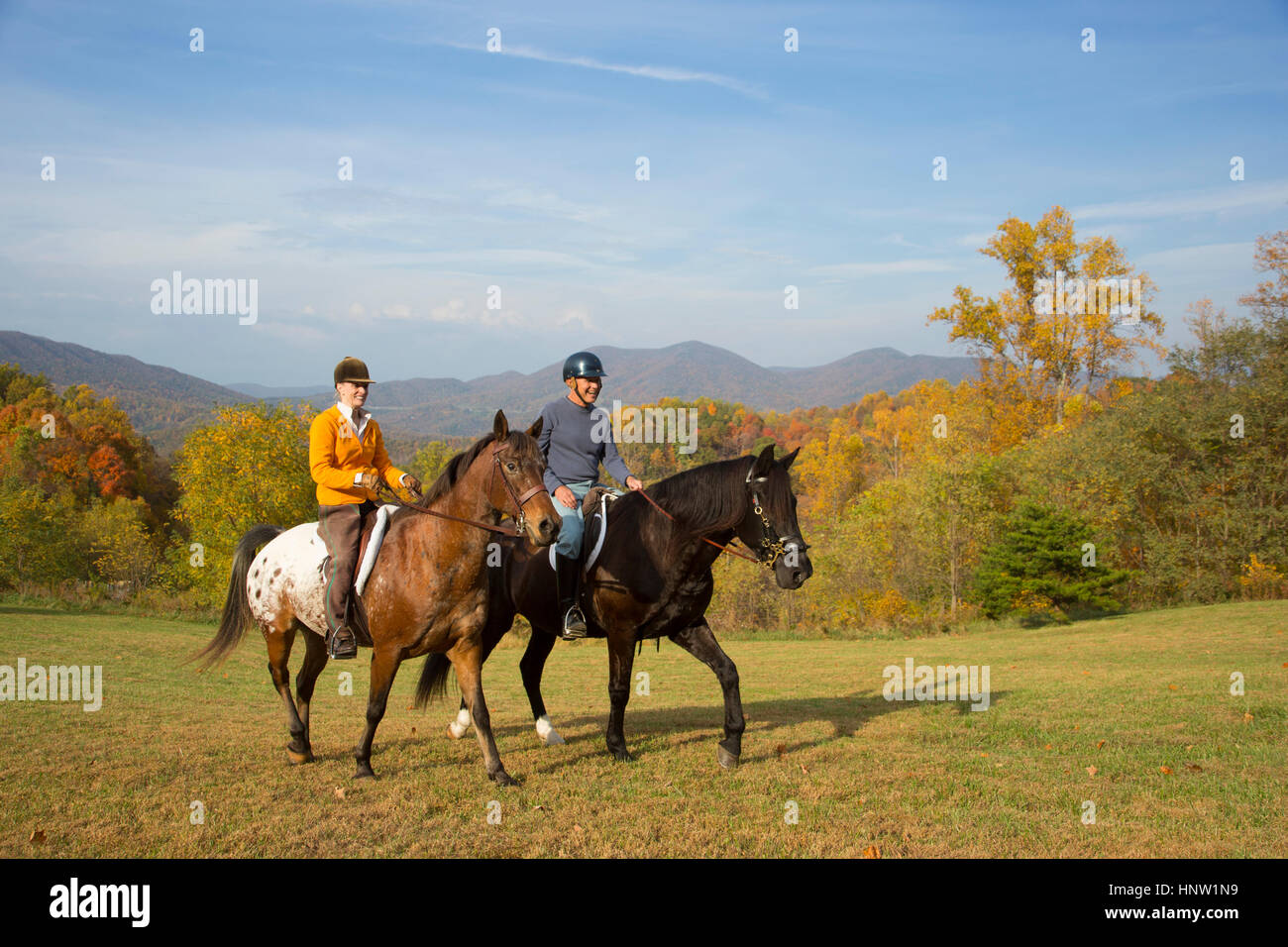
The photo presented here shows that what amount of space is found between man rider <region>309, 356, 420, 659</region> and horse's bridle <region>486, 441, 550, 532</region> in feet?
2.63

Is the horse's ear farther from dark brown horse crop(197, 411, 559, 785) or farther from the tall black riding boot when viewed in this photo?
dark brown horse crop(197, 411, 559, 785)

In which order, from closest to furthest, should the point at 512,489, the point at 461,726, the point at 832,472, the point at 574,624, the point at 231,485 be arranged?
the point at 512,489 → the point at 574,624 → the point at 461,726 → the point at 231,485 → the point at 832,472

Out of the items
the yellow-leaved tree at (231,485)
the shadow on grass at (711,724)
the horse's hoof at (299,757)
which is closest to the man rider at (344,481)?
the horse's hoof at (299,757)

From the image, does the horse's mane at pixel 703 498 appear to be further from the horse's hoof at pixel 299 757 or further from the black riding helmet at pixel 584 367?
→ the horse's hoof at pixel 299 757

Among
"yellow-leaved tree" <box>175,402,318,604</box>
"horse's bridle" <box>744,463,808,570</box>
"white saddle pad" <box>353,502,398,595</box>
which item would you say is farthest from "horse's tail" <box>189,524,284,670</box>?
"yellow-leaved tree" <box>175,402,318,604</box>

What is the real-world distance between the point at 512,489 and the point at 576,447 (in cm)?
194

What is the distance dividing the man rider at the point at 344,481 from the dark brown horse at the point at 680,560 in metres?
1.44

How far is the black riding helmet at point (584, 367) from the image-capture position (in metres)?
8.08

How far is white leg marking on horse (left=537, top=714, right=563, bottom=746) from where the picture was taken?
27.4 ft

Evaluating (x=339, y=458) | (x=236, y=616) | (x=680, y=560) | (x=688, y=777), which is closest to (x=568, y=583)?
(x=680, y=560)

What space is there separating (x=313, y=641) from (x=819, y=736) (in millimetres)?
5507

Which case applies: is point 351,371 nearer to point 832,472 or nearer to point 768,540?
point 768,540

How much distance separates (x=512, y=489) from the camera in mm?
6363

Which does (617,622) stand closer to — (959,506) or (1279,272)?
(959,506)
